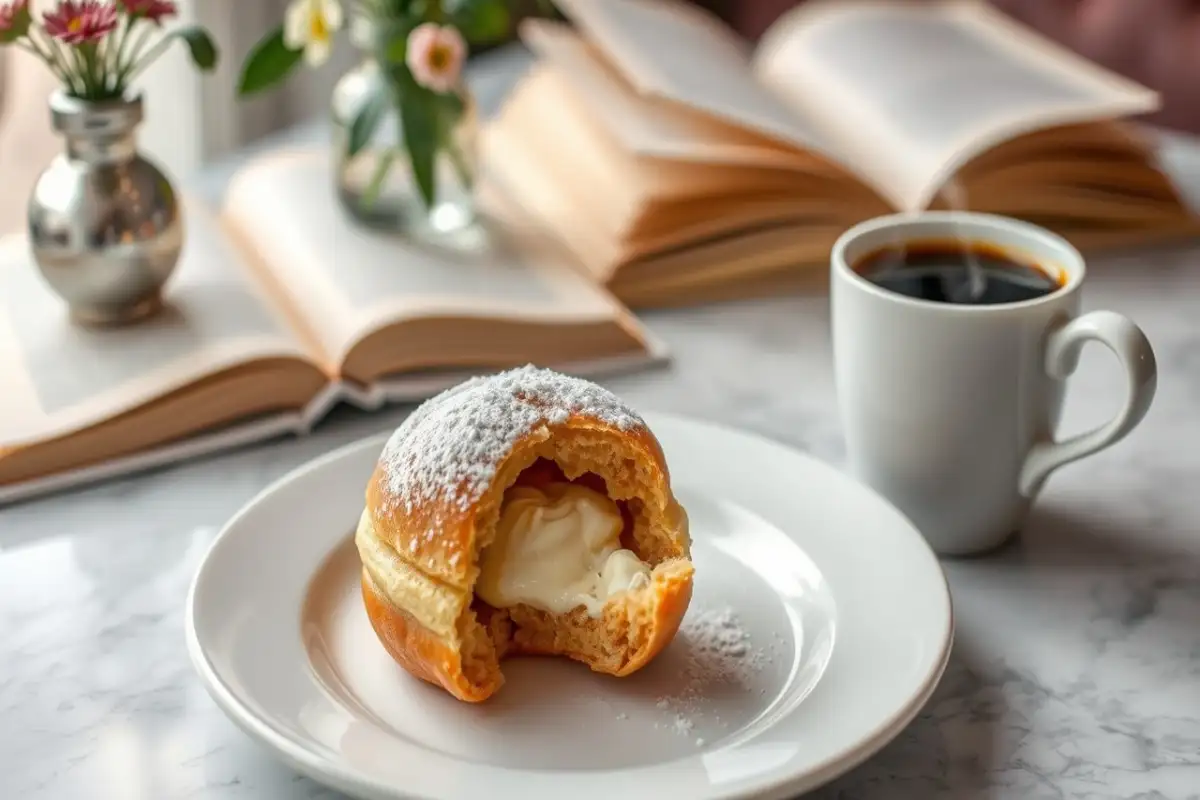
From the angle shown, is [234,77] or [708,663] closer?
[708,663]

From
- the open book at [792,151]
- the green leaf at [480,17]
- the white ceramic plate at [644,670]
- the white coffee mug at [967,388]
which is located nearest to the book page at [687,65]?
the open book at [792,151]

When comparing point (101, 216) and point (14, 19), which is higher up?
point (14, 19)

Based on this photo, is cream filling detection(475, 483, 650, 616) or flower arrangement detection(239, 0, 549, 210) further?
flower arrangement detection(239, 0, 549, 210)

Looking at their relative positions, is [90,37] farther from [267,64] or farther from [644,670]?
[644,670]

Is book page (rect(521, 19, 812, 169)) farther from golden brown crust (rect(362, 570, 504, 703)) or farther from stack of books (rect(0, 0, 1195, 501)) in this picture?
golden brown crust (rect(362, 570, 504, 703))

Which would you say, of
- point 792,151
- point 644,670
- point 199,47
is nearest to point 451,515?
point 644,670

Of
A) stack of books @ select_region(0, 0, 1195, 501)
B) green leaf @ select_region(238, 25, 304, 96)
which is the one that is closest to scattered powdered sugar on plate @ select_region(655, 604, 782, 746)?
stack of books @ select_region(0, 0, 1195, 501)
